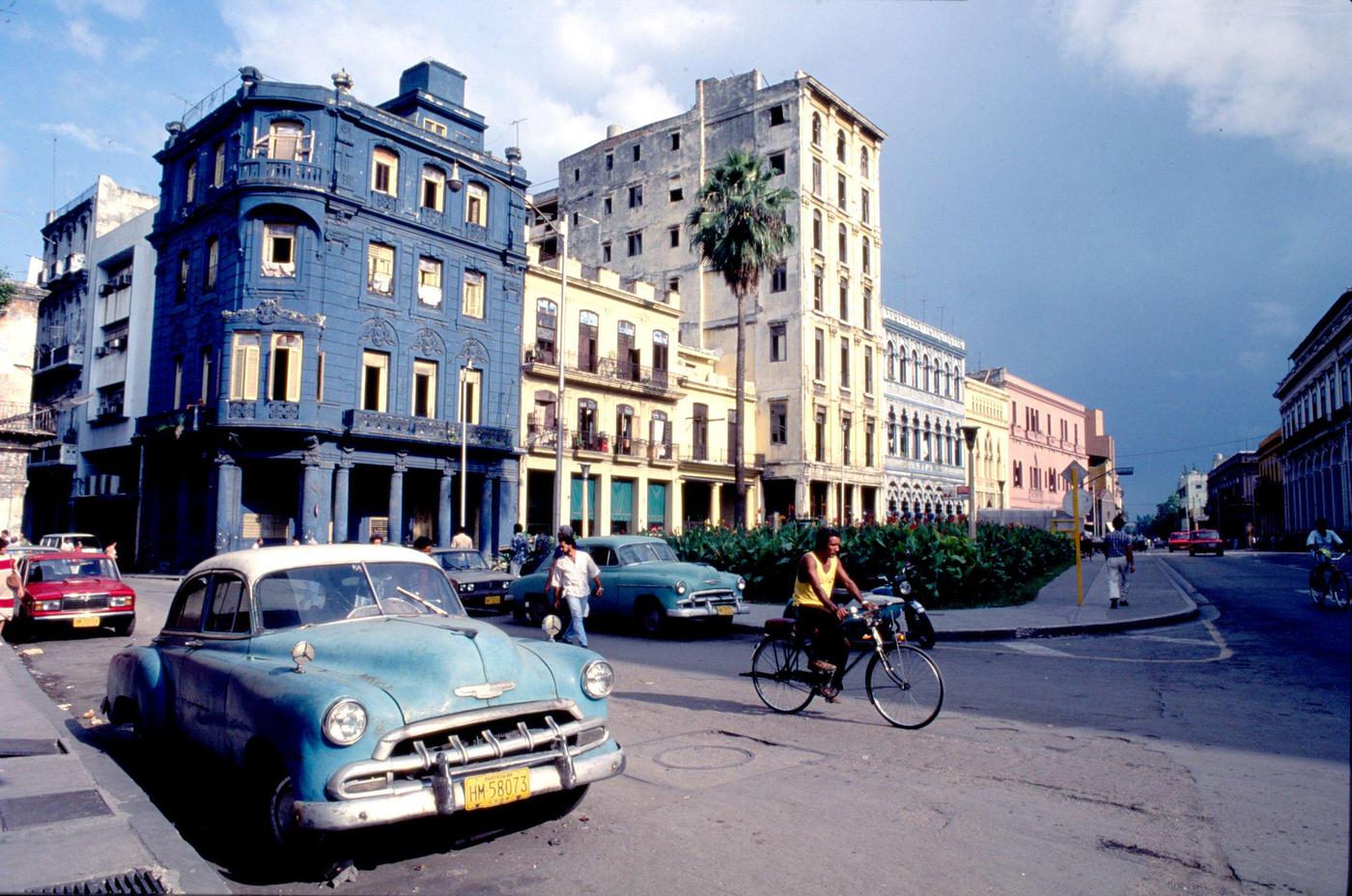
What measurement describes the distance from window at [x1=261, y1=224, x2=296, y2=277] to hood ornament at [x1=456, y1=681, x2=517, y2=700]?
30.3 m

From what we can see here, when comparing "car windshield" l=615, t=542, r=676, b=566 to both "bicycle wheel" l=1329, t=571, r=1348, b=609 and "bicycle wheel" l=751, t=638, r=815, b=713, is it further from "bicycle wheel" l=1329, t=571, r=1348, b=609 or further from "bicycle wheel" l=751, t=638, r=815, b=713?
"bicycle wheel" l=1329, t=571, r=1348, b=609

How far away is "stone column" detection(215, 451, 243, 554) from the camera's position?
30297mm

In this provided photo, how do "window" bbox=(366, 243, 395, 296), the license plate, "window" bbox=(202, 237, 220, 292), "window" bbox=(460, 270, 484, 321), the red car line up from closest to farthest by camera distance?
the license plate < the red car < "window" bbox=(366, 243, 395, 296) < "window" bbox=(202, 237, 220, 292) < "window" bbox=(460, 270, 484, 321)

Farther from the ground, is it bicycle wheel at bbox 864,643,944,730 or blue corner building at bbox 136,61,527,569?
blue corner building at bbox 136,61,527,569

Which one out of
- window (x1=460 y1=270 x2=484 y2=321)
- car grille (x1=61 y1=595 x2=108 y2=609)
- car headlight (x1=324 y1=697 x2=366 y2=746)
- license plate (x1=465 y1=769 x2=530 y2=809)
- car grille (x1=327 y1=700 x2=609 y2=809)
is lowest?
car grille (x1=61 y1=595 x2=108 y2=609)

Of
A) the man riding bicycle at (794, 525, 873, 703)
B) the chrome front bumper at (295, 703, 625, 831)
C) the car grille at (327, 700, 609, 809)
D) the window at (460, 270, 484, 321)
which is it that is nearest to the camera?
Answer: the chrome front bumper at (295, 703, 625, 831)

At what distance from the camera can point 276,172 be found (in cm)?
3134

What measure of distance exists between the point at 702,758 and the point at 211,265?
33437mm

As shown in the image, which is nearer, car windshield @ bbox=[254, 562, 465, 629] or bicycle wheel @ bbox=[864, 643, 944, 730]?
car windshield @ bbox=[254, 562, 465, 629]

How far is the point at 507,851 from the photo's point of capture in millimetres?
4875

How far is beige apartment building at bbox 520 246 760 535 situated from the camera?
1521 inches

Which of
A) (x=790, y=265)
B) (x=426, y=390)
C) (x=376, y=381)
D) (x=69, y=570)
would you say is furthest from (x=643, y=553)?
(x=790, y=265)

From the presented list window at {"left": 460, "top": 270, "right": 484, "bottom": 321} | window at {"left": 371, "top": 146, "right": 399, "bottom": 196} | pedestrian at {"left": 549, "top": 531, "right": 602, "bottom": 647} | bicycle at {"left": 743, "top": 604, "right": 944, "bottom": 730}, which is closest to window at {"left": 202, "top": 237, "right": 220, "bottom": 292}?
window at {"left": 371, "top": 146, "right": 399, "bottom": 196}

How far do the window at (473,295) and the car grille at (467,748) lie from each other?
108 ft
